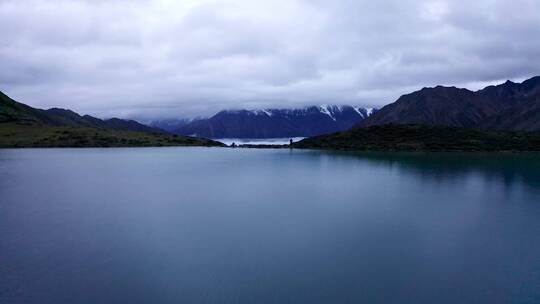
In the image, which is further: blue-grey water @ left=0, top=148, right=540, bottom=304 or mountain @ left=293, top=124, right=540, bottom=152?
mountain @ left=293, top=124, right=540, bottom=152

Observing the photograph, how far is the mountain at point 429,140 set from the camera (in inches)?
6718

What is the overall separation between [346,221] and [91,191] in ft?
113

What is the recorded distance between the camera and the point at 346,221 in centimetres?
3741

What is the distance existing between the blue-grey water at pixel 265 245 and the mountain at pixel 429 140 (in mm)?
119649

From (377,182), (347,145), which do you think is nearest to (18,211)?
(377,182)

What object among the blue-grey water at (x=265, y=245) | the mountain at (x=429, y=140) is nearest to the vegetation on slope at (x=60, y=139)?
the mountain at (x=429, y=140)

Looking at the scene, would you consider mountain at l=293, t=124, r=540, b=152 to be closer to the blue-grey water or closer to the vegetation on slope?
the vegetation on slope

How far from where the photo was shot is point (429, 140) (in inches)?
7072

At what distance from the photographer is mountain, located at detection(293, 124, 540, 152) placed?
17062 cm

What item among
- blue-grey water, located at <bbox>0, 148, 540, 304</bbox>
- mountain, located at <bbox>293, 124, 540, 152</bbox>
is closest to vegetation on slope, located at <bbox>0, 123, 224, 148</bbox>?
mountain, located at <bbox>293, 124, 540, 152</bbox>

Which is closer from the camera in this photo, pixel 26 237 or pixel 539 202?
pixel 26 237

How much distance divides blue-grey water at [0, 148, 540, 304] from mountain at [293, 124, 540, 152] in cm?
11965

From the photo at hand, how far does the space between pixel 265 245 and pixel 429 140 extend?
166035 mm

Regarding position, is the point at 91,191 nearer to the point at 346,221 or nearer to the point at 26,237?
the point at 26,237
